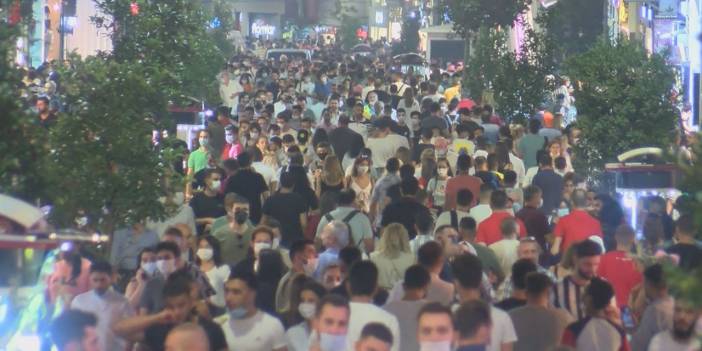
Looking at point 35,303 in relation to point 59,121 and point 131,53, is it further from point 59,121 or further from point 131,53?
point 131,53

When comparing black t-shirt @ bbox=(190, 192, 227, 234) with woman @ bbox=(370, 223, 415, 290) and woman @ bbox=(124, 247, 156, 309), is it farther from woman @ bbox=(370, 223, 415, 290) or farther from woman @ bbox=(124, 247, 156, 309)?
woman @ bbox=(124, 247, 156, 309)

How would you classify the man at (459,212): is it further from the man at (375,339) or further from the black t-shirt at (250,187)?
the man at (375,339)

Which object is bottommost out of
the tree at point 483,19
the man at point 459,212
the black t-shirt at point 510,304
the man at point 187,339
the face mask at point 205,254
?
the man at point 187,339

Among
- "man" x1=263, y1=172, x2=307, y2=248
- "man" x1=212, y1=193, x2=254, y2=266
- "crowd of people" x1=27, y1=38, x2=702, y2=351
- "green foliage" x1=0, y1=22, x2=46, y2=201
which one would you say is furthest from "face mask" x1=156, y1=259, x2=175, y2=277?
"man" x1=263, y1=172, x2=307, y2=248

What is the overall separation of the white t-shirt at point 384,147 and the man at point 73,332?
13869 mm

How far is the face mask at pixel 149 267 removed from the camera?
13.4m

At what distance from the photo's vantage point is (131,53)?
24.6 metres

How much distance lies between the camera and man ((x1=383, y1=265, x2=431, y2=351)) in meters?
11.7

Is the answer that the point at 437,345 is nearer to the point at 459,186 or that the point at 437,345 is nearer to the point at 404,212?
the point at 404,212

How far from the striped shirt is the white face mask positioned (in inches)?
68.8

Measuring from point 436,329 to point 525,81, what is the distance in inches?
953

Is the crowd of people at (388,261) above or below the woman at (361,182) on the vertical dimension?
below

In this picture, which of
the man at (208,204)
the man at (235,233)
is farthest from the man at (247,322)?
the man at (208,204)

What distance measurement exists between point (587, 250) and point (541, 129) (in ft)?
47.7
